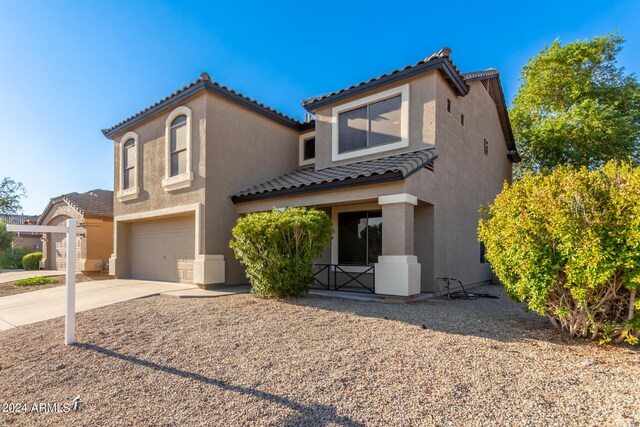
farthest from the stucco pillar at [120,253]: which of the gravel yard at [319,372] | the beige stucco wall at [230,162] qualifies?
the gravel yard at [319,372]

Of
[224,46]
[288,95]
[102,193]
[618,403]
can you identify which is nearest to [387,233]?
[618,403]

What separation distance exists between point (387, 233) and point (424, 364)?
180 inches

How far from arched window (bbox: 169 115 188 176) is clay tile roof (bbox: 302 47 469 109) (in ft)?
16.0

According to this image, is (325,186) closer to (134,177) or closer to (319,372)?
(319,372)

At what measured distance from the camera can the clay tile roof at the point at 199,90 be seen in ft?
36.4

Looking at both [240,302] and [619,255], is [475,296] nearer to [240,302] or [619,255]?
[619,255]

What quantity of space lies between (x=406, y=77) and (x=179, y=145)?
8.02 m

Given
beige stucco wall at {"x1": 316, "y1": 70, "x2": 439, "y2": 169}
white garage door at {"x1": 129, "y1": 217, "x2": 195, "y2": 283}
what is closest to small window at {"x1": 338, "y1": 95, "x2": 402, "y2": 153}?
beige stucco wall at {"x1": 316, "y1": 70, "x2": 439, "y2": 169}

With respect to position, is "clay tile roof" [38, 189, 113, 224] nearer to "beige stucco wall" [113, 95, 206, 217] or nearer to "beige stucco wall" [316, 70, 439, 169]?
"beige stucco wall" [113, 95, 206, 217]

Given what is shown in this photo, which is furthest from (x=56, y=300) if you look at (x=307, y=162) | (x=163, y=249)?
(x=307, y=162)

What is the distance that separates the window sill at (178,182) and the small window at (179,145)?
32cm

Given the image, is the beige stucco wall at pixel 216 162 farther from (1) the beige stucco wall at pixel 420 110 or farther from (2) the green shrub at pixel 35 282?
(1) the beige stucco wall at pixel 420 110

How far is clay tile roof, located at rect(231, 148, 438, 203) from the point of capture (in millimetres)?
8562

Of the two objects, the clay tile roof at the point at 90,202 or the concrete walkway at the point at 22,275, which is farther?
the clay tile roof at the point at 90,202
